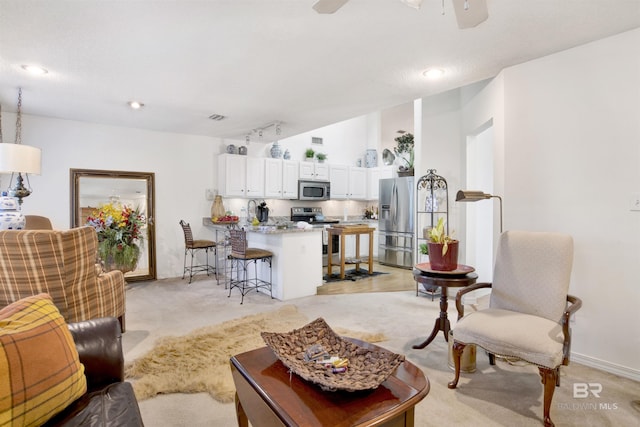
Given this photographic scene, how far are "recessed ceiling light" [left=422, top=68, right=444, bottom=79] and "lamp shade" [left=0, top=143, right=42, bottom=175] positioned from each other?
12.9 ft

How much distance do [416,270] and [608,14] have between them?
2.15 m

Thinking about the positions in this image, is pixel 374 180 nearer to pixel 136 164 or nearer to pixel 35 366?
pixel 136 164

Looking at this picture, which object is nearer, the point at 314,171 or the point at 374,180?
the point at 314,171

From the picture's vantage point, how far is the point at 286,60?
9.43ft

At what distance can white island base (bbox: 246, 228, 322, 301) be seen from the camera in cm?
444

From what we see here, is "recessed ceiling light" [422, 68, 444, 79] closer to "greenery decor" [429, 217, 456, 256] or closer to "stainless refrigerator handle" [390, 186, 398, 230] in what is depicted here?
"greenery decor" [429, 217, 456, 256]

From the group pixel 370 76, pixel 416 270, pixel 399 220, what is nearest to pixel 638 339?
pixel 416 270

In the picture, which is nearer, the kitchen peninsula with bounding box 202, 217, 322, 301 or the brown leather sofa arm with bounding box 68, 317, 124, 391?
the brown leather sofa arm with bounding box 68, 317, 124, 391

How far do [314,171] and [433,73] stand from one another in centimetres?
411

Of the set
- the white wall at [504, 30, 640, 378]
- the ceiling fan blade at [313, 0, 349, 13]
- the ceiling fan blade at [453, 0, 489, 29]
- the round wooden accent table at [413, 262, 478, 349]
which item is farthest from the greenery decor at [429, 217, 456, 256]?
the ceiling fan blade at [313, 0, 349, 13]

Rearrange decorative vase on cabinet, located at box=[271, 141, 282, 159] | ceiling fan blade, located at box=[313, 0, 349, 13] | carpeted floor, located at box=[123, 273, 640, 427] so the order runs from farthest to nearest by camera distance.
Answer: decorative vase on cabinet, located at box=[271, 141, 282, 159] < carpeted floor, located at box=[123, 273, 640, 427] < ceiling fan blade, located at box=[313, 0, 349, 13]

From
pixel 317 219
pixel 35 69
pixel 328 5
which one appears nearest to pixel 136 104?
pixel 35 69

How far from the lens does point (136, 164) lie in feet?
17.8

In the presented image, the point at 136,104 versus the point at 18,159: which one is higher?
the point at 136,104
